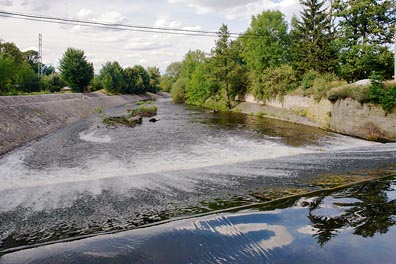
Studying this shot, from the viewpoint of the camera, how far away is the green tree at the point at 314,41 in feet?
93.0

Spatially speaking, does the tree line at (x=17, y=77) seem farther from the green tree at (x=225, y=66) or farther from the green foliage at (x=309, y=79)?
the green foliage at (x=309, y=79)

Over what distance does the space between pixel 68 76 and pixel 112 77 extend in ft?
38.6

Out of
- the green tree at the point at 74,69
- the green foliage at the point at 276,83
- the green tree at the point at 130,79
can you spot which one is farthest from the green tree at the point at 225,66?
the green tree at the point at 130,79

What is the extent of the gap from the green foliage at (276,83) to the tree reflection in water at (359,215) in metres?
22.6

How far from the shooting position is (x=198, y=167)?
10.9m

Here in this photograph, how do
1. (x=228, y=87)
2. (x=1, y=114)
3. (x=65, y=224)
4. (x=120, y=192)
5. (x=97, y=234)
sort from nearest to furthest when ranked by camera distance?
1. (x=97, y=234)
2. (x=65, y=224)
3. (x=120, y=192)
4. (x=1, y=114)
5. (x=228, y=87)

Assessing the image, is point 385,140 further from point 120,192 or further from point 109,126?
point 109,126

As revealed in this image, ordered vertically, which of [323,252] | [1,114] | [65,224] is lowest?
[65,224]

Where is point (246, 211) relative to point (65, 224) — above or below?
above

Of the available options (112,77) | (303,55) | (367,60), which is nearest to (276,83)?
(303,55)

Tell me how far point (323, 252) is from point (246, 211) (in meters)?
2.01

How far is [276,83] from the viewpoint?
101 feet

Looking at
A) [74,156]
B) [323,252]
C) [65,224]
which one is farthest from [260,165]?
[74,156]

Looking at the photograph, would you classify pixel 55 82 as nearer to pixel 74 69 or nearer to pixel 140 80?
pixel 74 69
